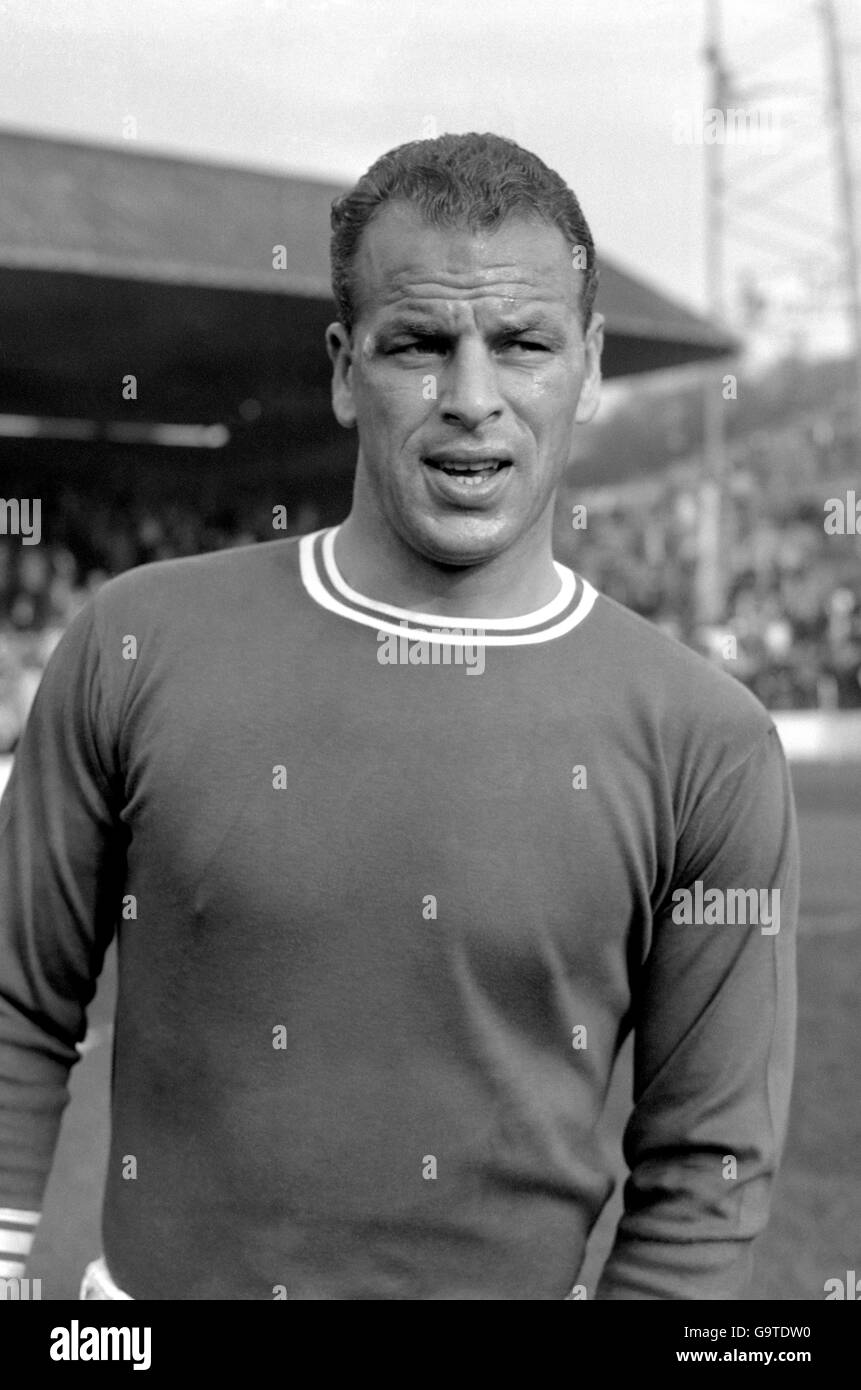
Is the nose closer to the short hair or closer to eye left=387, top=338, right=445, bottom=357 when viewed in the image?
eye left=387, top=338, right=445, bottom=357

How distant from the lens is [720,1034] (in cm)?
158

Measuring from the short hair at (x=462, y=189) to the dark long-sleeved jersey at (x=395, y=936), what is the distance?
1.34ft

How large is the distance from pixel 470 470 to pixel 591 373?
0.24m

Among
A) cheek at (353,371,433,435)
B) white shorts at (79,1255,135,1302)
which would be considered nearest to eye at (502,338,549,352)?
cheek at (353,371,433,435)

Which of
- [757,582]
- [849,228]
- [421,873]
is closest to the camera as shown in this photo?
[421,873]

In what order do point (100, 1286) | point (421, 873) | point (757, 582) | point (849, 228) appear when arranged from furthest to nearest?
point (757, 582) < point (849, 228) < point (100, 1286) < point (421, 873)

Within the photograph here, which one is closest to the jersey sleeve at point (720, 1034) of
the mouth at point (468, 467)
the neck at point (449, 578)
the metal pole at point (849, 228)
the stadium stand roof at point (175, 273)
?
the neck at point (449, 578)

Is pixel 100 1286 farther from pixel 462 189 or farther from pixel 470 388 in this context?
pixel 462 189

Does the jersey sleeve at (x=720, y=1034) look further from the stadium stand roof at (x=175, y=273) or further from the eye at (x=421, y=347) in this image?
the stadium stand roof at (x=175, y=273)

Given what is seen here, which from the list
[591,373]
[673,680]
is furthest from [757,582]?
[673,680]

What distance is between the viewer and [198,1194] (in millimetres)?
1561

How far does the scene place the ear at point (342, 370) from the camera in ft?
5.55

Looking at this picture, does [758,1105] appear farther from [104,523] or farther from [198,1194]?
[104,523]

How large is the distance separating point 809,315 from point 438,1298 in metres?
12.8
